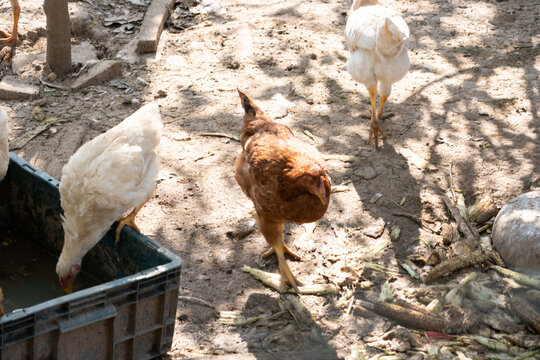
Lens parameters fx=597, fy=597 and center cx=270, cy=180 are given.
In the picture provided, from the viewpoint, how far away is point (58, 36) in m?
6.75

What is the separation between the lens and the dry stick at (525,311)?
3.85 meters

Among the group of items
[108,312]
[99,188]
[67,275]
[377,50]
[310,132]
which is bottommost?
[310,132]

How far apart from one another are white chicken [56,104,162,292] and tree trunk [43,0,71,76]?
3163 millimetres

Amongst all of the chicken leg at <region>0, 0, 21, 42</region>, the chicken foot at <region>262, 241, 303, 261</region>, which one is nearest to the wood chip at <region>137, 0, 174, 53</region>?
the chicken leg at <region>0, 0, 21, 42</region>

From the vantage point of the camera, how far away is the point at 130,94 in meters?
6.65

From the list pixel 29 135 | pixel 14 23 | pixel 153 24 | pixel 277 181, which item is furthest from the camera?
pixel 153 24

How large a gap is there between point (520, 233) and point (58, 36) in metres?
5.25

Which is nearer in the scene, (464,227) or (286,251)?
(286,251)

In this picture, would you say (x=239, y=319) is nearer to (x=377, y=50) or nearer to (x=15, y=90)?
(x=377, y=50)

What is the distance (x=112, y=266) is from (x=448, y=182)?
10.2ft

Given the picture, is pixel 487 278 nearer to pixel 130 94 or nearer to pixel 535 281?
pixel 535 281

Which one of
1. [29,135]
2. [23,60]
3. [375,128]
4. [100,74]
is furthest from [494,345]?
[23,60]

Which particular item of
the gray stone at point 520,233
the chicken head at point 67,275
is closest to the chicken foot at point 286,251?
the chicken head at point 67,275

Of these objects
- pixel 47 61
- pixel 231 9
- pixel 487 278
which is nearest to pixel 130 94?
pixel 47 61
